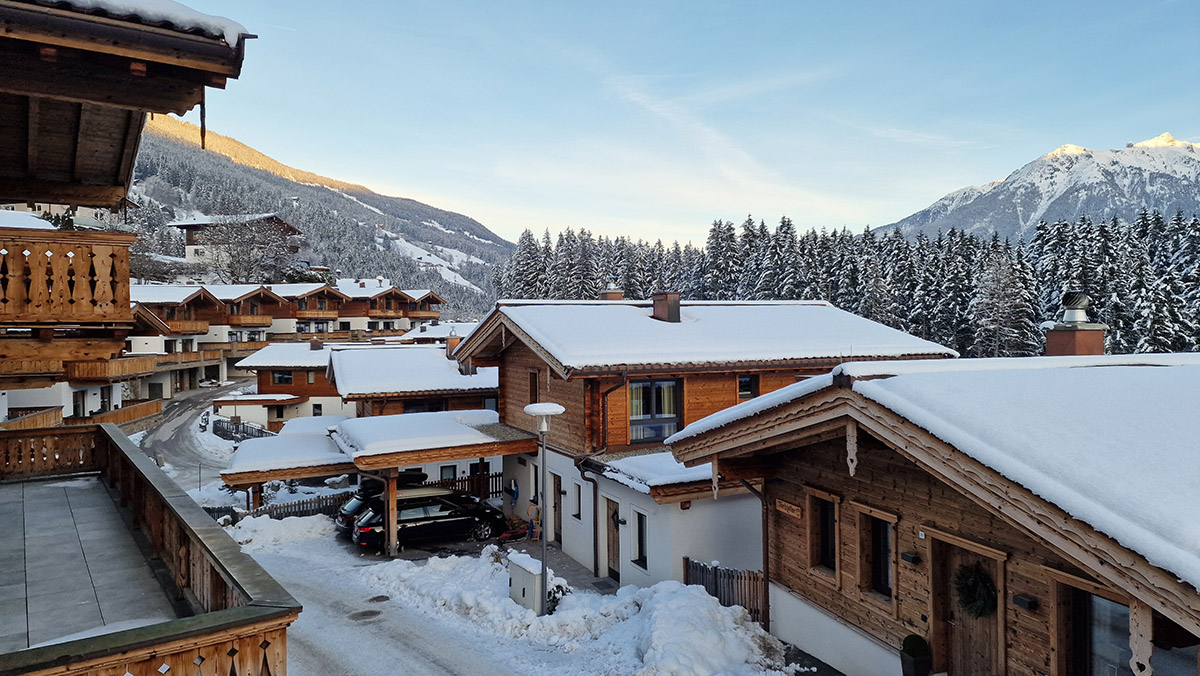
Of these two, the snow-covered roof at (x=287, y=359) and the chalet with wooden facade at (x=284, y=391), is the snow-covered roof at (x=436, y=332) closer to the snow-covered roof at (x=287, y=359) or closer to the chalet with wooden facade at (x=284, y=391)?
the snow-covered roof at (x=287, y=359)

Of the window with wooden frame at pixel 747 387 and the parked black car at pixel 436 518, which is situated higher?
the window with wooden frame at pixel 747 387

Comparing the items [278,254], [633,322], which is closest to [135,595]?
[633,322]

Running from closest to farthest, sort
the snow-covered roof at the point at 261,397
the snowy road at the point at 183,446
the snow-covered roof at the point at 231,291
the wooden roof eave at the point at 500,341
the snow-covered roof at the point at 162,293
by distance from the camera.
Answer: the wooden roof eave at the point at 500,341, the snowy road at the point at 183,446, the snow-covered roof at the point at 261,397, the snow-covered roof at the point at 162,293, the snow-covered roof at the point at 231,291

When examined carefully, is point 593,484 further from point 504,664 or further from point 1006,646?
point 1006,646

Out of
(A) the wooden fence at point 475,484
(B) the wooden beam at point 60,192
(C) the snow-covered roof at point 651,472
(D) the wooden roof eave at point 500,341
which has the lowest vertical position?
(A) the wooden fence at point 475,484

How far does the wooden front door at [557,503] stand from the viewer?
67.3 feet

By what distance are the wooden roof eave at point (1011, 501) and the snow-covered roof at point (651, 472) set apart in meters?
4.57

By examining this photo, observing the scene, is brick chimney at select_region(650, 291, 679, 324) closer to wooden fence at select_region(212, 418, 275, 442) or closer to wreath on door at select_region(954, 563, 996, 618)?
wreath on door at select_region(954, 563, 996, 618)

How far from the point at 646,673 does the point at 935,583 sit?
14.5 ft

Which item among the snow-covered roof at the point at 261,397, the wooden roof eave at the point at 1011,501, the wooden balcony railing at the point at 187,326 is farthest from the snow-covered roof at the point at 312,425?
the wooden balcony railing at the point at 187,326

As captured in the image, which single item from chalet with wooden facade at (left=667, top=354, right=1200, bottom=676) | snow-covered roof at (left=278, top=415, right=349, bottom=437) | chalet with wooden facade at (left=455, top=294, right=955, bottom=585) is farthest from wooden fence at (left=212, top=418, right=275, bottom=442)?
chalet with wooden facade at (left=667, top=354, right=1200, bottom=676)

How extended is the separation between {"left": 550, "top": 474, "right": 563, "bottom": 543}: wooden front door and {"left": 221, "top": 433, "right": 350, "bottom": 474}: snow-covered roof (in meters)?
6.91

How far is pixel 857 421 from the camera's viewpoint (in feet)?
28.9

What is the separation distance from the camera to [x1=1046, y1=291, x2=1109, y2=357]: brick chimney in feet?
55.1
